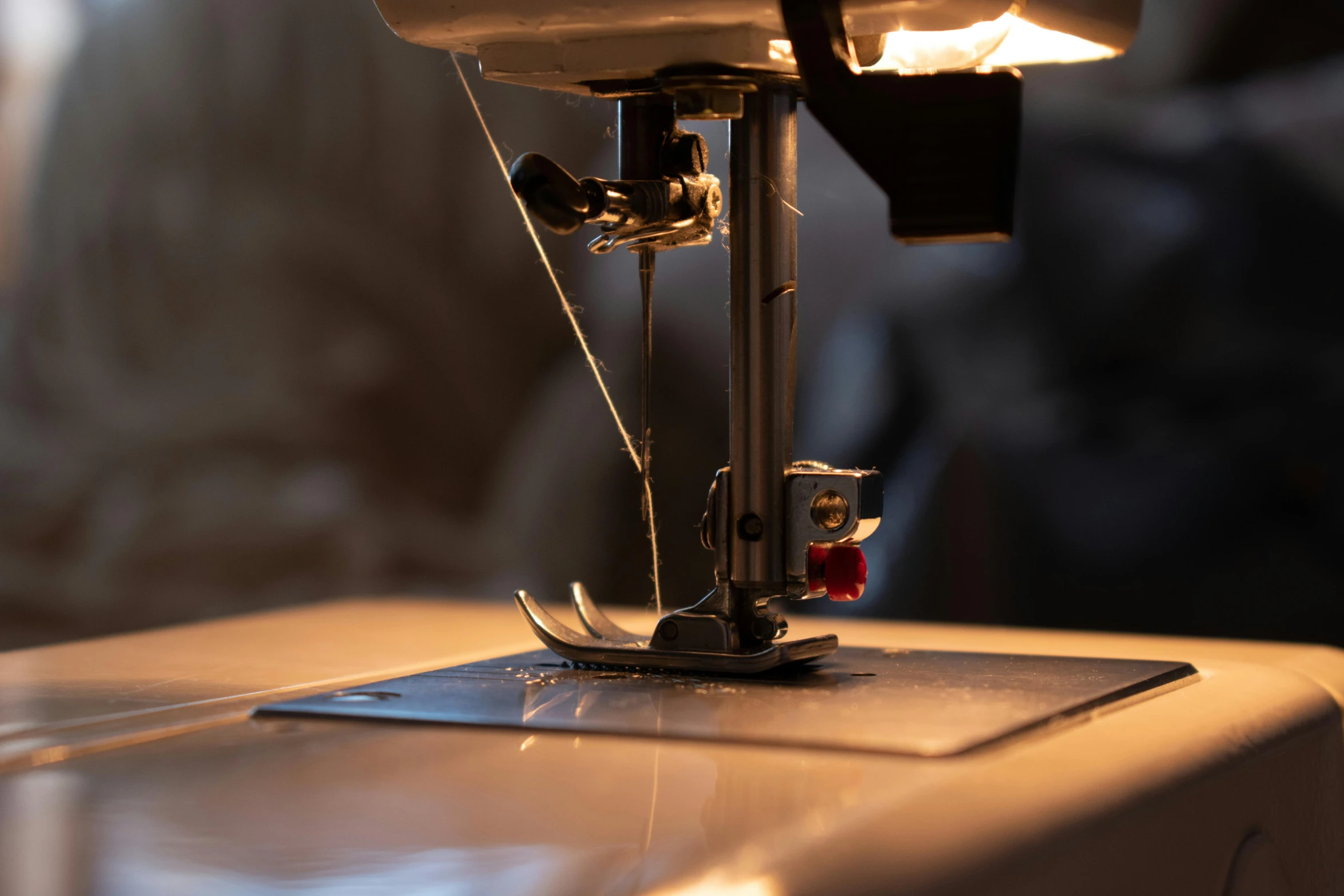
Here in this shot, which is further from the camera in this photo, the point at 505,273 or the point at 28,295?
the point at 28,295

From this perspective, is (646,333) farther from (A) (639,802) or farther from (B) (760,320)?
(A) (639,802)

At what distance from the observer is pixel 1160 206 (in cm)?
184

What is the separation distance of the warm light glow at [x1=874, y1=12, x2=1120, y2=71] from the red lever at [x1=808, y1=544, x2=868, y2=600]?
283 mm

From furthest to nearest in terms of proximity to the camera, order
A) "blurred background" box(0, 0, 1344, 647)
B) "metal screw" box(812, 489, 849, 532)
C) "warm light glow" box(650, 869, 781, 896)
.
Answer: "blurred background" box(0, 0, 1344, 647) < "metal screw" box(812, 489, 849, 532) < "warm light glow" box(650, 869, 781, 896)

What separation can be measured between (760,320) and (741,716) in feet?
0.81

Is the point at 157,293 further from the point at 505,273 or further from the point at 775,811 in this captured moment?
the point at 775,811

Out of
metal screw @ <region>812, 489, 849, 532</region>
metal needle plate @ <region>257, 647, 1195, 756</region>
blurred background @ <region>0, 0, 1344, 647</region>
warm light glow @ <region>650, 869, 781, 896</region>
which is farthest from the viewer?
blurred background @ <region>0, 0, 1344, 647</region>

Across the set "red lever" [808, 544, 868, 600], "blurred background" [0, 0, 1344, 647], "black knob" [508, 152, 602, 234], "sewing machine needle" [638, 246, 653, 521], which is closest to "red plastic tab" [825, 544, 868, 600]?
"red lever" [808, 544, 868, 600]

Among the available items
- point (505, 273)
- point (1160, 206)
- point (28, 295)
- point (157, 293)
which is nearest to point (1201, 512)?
point (1160, 206)

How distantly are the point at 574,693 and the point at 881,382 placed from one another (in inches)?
50.5

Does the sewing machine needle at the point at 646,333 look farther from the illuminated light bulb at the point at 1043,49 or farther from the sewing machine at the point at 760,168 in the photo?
the illuminated light bulb at the point at 1043,49

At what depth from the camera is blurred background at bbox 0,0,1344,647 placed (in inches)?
70.8

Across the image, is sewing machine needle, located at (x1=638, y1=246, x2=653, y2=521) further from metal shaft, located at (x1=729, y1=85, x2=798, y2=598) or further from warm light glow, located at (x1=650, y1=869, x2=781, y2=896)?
warm light glow, located at (x1=650, y1=869, x2=781, y2=896)

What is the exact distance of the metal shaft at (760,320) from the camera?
2.71 feet
